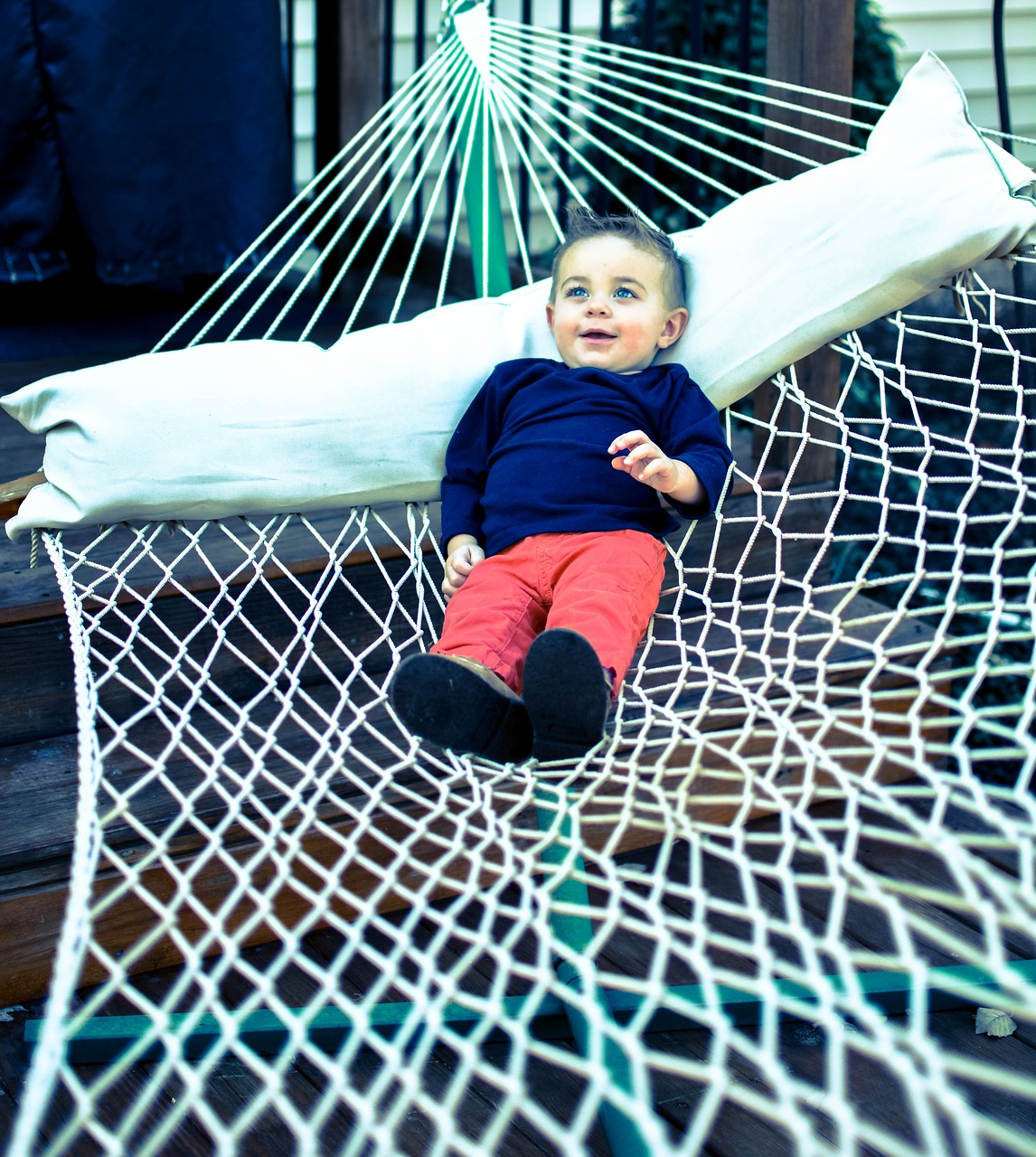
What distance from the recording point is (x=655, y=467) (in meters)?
1.20

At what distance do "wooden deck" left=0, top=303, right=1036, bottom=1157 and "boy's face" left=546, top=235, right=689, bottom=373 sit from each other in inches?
24.0

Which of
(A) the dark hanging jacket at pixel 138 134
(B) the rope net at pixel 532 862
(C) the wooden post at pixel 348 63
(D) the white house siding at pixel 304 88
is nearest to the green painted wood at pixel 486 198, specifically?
(B) the rope net at pixel 532 862

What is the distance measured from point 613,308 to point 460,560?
0.34m

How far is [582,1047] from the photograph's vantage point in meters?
1.32

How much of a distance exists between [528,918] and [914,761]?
0.95ft

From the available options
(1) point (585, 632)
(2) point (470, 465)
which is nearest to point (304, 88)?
(2) point (470, 465)

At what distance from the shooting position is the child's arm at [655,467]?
46.9 inches

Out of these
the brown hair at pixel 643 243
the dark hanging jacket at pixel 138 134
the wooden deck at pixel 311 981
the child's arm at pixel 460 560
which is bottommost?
the wooden deck at pixel 311 981

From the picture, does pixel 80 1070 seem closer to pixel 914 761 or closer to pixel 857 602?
pixel 914 761

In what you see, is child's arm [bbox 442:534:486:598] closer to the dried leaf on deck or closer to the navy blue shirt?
the navy blue shirt

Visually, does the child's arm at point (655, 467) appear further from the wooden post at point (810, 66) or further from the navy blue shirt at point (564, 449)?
the wooden post at point (810, 66)

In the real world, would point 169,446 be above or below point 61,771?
above

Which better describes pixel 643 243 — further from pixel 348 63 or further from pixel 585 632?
pixel 348 63

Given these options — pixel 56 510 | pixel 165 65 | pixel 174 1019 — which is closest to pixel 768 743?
pixel 174 1019
